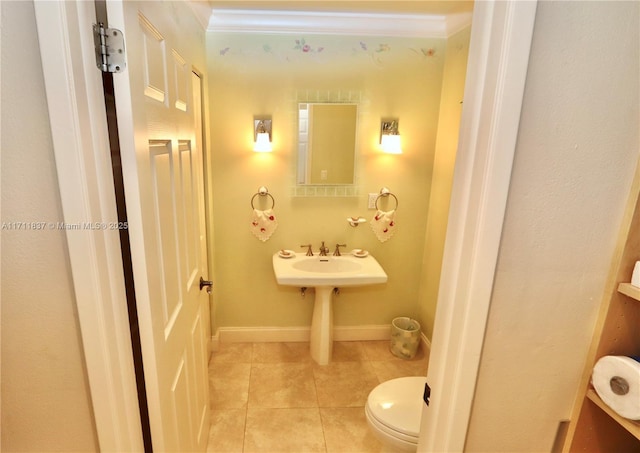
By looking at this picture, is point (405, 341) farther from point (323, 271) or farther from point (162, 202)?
point (162, 202)

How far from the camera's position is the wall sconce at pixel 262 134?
219 centimetres

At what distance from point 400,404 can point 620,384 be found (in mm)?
925

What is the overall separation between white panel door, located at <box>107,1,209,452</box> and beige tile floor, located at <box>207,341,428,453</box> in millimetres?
566

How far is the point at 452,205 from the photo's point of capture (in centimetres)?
82

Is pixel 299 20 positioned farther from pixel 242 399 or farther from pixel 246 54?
pixel 242 399

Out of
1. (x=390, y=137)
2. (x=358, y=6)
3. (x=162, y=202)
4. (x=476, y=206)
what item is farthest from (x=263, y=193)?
(x=476, y=206)

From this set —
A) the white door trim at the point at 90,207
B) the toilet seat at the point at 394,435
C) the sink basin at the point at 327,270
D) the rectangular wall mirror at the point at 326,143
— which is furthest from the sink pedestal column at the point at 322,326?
the white door trim at the point at 90,207

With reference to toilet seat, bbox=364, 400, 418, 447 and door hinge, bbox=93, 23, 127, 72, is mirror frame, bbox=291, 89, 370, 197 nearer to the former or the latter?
toilet seat, bbox=364, 400, 418, 447

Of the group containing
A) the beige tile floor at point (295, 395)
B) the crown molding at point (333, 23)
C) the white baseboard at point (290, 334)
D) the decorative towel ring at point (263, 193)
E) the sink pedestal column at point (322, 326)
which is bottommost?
the beige tile floor at point (295, 395)

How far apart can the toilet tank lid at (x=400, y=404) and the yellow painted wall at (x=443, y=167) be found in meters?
0.79

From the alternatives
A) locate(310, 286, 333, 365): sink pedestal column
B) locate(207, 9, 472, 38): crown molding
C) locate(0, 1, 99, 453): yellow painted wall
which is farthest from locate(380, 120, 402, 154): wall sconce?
locate(0, 1, 99, 453): yellow painted wall

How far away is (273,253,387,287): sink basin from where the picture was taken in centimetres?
213

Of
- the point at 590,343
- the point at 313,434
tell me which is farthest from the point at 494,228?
the point at 313,434

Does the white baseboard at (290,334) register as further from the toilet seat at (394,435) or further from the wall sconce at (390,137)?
the wall sconce at (390,137)
